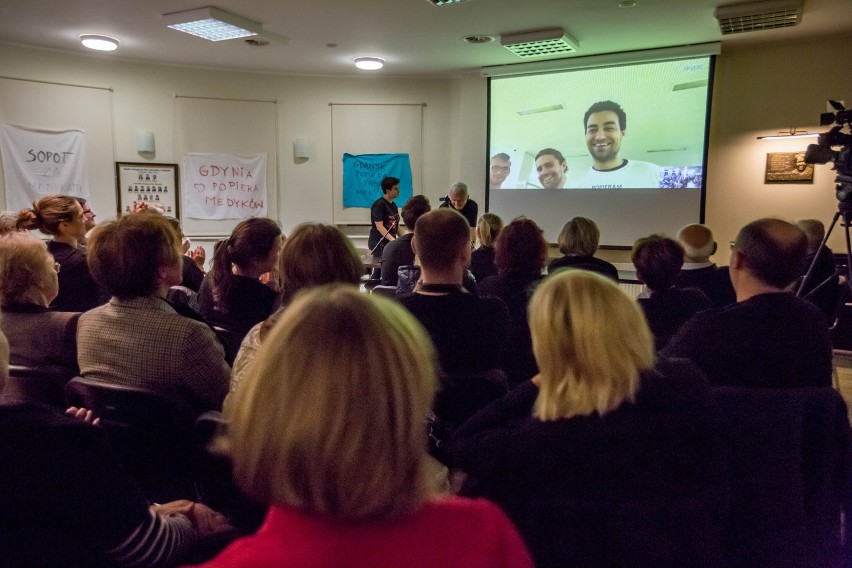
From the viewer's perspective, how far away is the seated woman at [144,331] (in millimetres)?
1665

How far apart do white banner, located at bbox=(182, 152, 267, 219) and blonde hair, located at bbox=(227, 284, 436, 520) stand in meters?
6.69

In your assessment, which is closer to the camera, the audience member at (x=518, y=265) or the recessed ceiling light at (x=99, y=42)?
the audience member at (x=518, y=265)

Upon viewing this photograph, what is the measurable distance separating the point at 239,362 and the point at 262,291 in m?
0.71

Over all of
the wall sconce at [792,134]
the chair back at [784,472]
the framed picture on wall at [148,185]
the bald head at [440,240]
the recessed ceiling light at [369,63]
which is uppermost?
the recessed ceiling light at [369,63]

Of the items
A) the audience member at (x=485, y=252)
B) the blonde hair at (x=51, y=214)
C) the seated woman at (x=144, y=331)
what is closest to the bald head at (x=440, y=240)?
the seated woman at (x=144, y=331)

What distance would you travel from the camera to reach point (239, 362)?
1.68 m

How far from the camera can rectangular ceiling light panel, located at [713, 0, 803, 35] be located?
430cm

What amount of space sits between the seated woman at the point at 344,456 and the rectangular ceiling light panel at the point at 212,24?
469 cm

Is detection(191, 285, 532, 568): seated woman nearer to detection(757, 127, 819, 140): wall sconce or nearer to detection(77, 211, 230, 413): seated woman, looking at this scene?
detection(77, 211, 230, 413): seated woman

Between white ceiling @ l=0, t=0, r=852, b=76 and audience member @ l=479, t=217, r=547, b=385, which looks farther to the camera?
white ceiling @ l=0, t=0, r=852, b=76

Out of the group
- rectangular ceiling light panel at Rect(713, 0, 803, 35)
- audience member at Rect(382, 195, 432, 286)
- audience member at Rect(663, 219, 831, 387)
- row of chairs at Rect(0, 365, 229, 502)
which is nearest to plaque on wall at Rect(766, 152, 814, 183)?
rectangular ceiling light panel at Rect(713, 0, 803, 35)

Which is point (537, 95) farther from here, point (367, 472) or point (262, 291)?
point (367, 472)

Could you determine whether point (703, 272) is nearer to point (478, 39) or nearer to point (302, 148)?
point (478, 39)

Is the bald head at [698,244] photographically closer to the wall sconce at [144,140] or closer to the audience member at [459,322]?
the audience member at [459,322]
